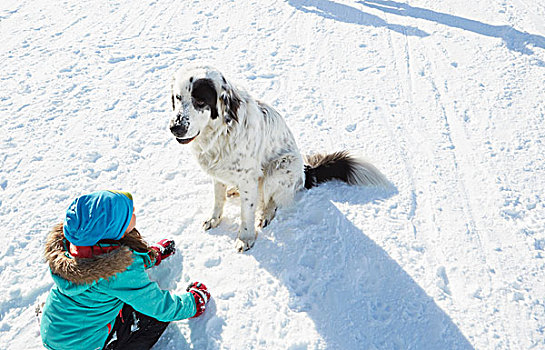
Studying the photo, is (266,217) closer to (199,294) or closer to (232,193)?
(232,193)

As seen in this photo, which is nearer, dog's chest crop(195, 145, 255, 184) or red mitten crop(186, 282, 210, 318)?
red mitten crop(186, 282, 210, 318)

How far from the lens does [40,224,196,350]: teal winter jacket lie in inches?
71.4

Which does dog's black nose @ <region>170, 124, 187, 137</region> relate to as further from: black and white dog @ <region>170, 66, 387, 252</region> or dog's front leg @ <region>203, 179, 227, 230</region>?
dog's front leg @ <region>203, 179, 227, 230</region>

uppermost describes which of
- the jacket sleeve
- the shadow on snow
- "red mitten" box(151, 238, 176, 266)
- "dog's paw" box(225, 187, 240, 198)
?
the shadow on snow

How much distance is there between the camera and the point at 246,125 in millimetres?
2834

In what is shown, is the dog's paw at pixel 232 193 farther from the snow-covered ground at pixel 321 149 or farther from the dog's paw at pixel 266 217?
the dog's paw at pixel 266 217

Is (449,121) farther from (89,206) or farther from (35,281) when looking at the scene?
(35,281)

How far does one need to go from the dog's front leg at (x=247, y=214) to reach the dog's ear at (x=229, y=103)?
569 mm

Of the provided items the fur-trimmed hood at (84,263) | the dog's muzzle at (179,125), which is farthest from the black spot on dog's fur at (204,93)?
the fur-trimmed hood at (84,263)

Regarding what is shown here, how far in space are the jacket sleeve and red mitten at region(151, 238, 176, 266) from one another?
702 millimetres

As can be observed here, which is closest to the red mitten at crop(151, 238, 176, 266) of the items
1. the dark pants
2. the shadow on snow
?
the dark pants

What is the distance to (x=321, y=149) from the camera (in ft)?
13.7

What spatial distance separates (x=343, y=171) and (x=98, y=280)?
2.47m

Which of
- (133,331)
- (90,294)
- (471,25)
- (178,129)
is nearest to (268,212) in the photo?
(178,129)
